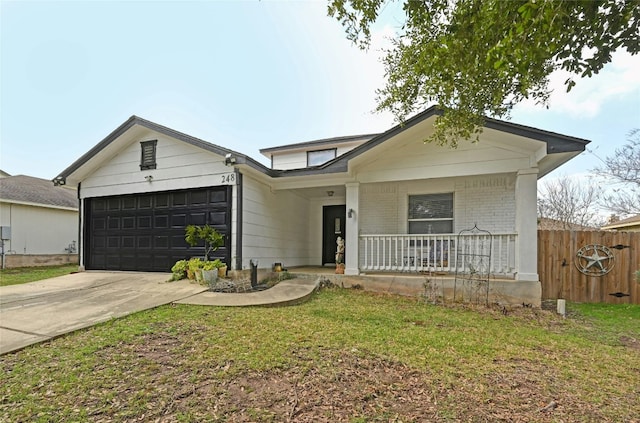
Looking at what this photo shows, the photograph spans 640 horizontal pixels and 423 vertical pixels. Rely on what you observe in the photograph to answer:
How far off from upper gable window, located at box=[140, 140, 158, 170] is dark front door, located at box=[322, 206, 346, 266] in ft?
18.9

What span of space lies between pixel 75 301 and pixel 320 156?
33.2ft

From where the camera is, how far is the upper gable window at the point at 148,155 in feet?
30.2

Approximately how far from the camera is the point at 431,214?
8922 mm

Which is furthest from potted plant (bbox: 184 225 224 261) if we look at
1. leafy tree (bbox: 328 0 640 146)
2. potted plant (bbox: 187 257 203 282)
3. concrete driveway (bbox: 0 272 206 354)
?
leafy tree (bbox: 328 0 640 146)

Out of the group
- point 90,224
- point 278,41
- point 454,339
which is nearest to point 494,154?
point 454,339

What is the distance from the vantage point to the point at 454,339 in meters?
4.33

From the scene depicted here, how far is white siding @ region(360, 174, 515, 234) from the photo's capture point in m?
8.10

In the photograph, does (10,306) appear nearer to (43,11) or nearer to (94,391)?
(94,391)

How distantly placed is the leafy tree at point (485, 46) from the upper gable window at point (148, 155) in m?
6.93

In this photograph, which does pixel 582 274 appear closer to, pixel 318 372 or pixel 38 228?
pixel 318 372

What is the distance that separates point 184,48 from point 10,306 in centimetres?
961

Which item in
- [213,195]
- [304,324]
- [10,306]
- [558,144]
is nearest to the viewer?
[304,324]

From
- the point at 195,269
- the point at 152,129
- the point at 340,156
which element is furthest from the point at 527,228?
the point at 152,129

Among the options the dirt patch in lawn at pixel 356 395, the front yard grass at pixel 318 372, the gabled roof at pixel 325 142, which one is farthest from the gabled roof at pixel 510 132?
the gabled roof at pixel 325 142
